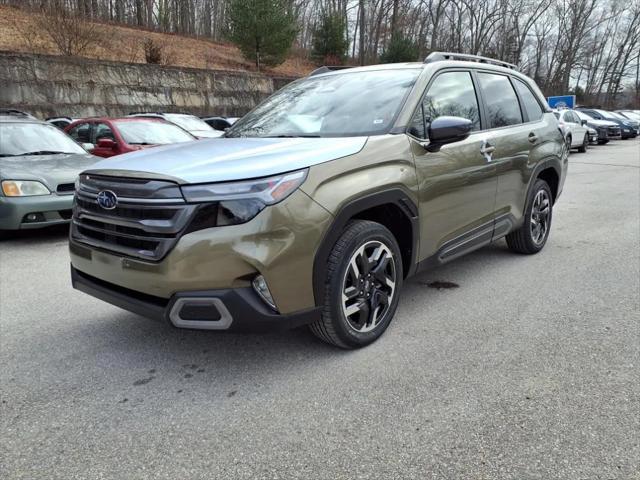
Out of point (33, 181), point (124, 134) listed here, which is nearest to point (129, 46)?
point (124, 134)

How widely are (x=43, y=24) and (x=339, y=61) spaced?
57.3 feet

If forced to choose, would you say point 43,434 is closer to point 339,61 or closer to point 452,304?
point 452,304

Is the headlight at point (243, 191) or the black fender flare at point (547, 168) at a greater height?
the headlight at point (243, 191)

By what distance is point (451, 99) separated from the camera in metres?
4.00

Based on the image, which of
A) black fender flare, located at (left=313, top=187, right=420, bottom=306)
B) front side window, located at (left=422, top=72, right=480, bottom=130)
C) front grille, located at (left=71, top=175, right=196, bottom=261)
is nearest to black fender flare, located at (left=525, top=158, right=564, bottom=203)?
front side window, located at (left=422, top=72, right=480, bottom=130)

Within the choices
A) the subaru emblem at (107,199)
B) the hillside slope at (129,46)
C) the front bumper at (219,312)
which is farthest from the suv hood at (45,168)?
the hillside slope at (129,46)

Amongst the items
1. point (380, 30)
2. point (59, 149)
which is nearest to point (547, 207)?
point (59, 149)

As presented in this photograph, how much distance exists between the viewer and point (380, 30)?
44.1 metres

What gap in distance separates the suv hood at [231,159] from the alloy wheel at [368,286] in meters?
0.64

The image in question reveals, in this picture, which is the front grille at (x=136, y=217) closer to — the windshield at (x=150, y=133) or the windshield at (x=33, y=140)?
the windshield at (x=33, y=140)

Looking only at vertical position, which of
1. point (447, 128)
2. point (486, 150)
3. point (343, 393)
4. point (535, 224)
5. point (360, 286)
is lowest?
point (343, 393)

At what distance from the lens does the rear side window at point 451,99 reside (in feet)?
12.2

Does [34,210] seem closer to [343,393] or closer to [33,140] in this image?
[33,140]

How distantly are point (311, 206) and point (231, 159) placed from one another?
1.67 ft
